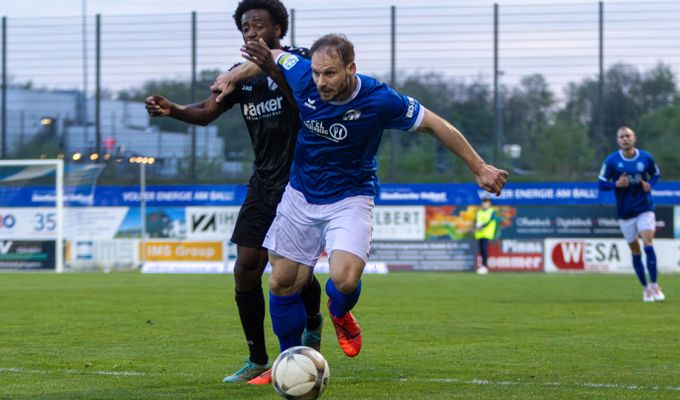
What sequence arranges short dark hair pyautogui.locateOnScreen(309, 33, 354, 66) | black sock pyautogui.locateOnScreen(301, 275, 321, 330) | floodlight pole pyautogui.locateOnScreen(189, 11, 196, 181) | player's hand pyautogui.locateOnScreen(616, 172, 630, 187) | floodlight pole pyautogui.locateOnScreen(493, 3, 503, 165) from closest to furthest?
short dark hair pyautogui.locateOnScreen(309, 33, 354, 66) → black sock pyautogui.locateOnScreen(301, 275, 321, 330) → player's hand pyautogui.locateOnScreen(616, 172, 630, 187) → floodlight pole pyautogui.locateOnScreen(493, 3, 503, 165) → floodlight pole pyautogui.locateOnScreen(189, 11, 196, 181)

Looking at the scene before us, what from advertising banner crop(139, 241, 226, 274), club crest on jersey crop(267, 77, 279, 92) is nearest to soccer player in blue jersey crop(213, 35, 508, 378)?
club crest on jersey crop(267, 77, 279, 92)

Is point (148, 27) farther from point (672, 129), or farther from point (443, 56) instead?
point (672, 129)

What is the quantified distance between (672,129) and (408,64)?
751 cm

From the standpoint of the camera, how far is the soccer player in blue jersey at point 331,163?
6515mm

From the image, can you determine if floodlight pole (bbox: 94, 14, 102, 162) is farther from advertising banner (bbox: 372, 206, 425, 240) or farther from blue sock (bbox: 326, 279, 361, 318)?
blue sock (bbox: 326, 279, 361, 318)

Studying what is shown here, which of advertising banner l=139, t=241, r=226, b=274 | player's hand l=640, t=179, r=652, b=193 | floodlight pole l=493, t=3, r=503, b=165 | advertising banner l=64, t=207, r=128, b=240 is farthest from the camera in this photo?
floodlight pole l=493, t=3, r=503, b=165

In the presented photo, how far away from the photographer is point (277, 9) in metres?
7.45

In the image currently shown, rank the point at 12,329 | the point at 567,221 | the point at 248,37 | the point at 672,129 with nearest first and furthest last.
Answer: the point at 248,37 < the point at 12,329 < the point at 567,221 < the point at 672,129

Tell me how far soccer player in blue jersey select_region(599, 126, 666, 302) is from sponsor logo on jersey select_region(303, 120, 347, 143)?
9.66 m

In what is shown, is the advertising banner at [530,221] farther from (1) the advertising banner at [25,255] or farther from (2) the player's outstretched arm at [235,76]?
(2) the player's outstretched arm at [235,76]

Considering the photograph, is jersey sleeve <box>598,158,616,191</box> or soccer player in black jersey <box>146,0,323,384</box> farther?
jersey sleeve <box>598,158,616,191</box>

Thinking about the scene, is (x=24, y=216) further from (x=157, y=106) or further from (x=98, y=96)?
(x=157, y=106)

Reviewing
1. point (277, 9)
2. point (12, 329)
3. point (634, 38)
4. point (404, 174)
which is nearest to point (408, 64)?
point (404, 174)

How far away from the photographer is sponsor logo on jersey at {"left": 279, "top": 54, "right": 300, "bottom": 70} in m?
6.82
